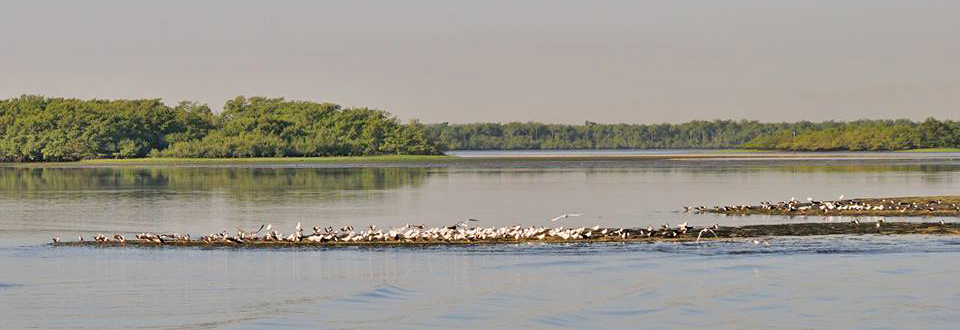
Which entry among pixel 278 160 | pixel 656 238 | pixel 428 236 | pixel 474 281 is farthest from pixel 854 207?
pixel 278 160

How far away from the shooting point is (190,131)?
557 feet

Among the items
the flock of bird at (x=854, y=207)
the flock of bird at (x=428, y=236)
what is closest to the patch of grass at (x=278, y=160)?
the flock of bird at (x=854, y=207)

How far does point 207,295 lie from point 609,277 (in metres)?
7.96

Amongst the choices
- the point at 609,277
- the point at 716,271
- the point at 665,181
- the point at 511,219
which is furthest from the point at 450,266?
the point at 665,181

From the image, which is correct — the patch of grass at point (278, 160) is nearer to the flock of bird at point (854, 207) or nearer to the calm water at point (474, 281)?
the calm water at point (474, 281)

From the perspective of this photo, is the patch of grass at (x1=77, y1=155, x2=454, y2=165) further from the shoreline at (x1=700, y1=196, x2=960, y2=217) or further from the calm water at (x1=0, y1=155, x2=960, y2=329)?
the shoreline at (x1=700, y1=196, x2=960, y2=217)

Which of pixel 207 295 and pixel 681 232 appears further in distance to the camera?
pixel 681 232

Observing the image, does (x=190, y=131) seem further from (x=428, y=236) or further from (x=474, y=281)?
(x=474, y=281)

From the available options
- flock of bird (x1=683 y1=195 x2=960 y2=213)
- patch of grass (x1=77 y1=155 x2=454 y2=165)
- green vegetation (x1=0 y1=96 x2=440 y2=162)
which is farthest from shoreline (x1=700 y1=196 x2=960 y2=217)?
green vegetation (x1=0 y1=96 x2=440 y2=162)

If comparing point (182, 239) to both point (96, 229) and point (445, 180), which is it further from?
point (445, 180)

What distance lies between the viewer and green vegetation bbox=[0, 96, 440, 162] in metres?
155

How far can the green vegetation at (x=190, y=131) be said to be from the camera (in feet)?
508

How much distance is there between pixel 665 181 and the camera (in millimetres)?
75125

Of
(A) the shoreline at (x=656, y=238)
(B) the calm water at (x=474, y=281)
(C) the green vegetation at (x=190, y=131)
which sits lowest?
(B) the calm water at (x=474, y=281)
